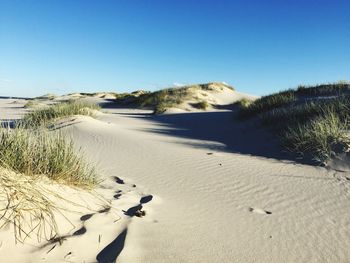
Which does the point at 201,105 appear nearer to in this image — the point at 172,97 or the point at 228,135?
the point at 172,97

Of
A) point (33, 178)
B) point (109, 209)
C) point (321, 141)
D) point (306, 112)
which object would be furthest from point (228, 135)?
point (33, 178)

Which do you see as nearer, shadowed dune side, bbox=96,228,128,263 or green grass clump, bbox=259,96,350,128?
shadowed dune side, bbox=96,228,128,263

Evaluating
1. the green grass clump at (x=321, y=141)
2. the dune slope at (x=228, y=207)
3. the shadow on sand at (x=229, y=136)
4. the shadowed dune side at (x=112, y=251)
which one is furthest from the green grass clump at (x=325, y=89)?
the shadowed dune side at (x=112, y=251)

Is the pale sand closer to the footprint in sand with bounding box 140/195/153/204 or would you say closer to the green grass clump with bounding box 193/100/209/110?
the footprint in sand with bounding box 140/195/153/204

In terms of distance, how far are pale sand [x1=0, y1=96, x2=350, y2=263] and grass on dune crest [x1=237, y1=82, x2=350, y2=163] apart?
0.51 m

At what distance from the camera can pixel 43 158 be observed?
3.41 metres

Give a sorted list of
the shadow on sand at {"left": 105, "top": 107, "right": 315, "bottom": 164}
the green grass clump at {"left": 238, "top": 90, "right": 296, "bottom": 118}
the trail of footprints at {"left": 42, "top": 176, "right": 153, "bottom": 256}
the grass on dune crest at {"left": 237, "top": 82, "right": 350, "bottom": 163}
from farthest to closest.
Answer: the green grass clump at {"left": 238, "top": 90, "right": 296, "bottom": 118} → the shadow on sand at {"left": 105, "top": 107, "right": 315, "bottom": 164} → the grass on dune crest at {"left": 237, "top": 82, "right": 350, "bottom": 163} → the trail of footprints at {"left": 42, "top": 176, "right": 153, "bottom": 256}

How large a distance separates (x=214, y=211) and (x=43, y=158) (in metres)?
1.80

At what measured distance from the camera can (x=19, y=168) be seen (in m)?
3.11

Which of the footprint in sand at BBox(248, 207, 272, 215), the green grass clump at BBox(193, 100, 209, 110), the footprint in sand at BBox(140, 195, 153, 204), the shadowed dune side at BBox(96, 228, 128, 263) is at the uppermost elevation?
the green grass clump at BBox(193, 100, 209, 110)

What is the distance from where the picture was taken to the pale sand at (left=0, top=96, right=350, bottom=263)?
8.34 feet

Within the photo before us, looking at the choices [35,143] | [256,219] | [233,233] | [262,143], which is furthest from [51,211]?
[262,143]

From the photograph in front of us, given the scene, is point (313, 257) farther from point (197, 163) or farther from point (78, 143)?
point (78, 143)

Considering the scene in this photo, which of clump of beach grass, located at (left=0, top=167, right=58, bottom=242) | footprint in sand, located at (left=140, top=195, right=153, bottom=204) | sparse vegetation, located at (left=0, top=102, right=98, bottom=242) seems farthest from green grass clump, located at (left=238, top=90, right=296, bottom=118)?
clump of beach grass, located at (left=0, top=167, right=58, bottom=242)
